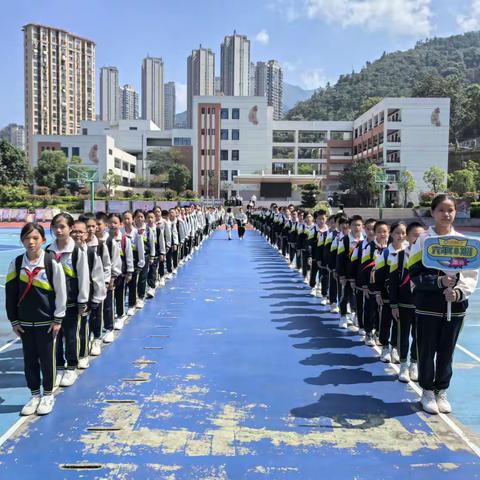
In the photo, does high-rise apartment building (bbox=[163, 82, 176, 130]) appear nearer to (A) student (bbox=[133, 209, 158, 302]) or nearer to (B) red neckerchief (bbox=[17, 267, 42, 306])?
(A) student (bbox=[133, 209, 158, 302])

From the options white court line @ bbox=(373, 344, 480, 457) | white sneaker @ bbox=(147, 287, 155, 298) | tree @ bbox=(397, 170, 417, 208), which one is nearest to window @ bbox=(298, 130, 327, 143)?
tree @ bbox=(397, 170, 417, 208)

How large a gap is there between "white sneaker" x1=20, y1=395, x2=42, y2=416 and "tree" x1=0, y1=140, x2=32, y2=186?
162ft

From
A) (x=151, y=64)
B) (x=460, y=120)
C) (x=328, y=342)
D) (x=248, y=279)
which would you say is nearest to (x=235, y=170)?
(x=460, y=120)

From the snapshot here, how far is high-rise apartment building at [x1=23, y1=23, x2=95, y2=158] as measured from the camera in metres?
78.1

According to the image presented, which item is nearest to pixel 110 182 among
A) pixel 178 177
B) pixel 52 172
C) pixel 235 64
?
pixel 52 172

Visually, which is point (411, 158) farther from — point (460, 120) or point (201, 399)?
point (201, 399)

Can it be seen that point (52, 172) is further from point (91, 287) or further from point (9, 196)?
point (91, 287)

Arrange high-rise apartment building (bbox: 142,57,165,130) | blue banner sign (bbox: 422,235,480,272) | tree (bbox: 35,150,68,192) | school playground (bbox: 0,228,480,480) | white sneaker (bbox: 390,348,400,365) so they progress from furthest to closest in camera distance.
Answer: high-rise apartment building (bbox: 142,57,165,130), tree (bbox: 35,150,68,192), white sneaker (bbox: 390,348,400,365), blue banner sign (bbox: 422,235,480,272), school playground (bbox: 0,228,480,480)

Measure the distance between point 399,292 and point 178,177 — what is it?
178 feet

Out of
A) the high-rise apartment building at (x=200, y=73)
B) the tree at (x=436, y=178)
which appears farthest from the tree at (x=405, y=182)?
the high-rise apartment building at (x=200, y=73)

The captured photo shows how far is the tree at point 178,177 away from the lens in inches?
2272

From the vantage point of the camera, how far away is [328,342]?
5852mm

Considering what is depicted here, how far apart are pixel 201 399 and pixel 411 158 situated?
50954 millimetres

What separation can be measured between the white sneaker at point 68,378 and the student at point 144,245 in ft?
9.27
